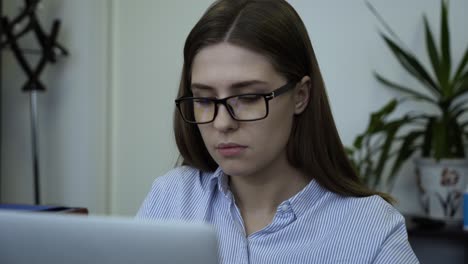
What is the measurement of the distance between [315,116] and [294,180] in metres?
0.14

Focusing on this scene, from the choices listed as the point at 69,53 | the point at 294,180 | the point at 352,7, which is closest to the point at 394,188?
the point at 352,7

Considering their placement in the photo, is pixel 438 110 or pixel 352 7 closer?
pixel 438 110

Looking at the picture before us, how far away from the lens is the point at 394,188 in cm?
249

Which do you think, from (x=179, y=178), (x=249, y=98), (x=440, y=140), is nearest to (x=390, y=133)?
(x=440, y=140)

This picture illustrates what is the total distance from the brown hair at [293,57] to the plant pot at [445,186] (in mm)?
1015

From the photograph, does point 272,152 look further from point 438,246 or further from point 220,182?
point 438,246

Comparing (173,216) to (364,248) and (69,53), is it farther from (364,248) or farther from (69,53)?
(69,53)

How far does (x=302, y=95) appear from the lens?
1.18 meters

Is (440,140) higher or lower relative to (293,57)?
lower

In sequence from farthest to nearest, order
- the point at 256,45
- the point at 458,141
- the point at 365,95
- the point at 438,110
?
1. the point at 365,95
2. the point at 438,110
3. the point at 458,141
4. the point at 256,45

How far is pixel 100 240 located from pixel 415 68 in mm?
1803

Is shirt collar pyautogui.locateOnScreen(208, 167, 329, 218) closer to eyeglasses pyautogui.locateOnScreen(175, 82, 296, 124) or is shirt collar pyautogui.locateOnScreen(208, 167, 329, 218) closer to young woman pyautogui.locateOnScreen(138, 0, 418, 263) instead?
young woman pyautogui.locateOnScreen(138, 0, 418, 263)

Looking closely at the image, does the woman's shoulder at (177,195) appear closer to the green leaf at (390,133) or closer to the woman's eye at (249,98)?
the woman's eye at (249,98)

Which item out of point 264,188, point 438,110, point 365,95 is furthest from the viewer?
point 365,95
